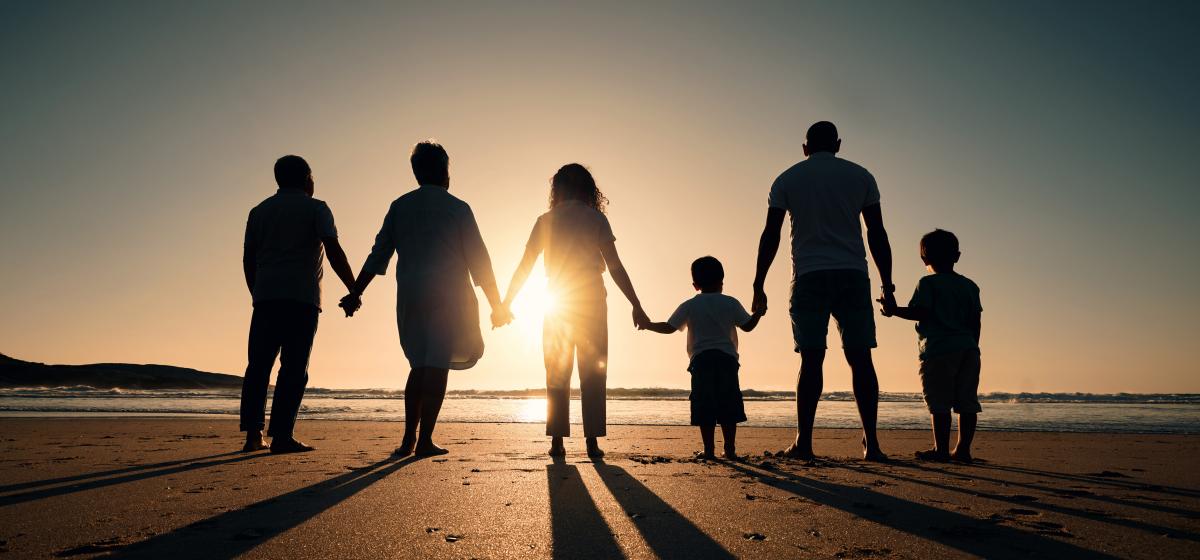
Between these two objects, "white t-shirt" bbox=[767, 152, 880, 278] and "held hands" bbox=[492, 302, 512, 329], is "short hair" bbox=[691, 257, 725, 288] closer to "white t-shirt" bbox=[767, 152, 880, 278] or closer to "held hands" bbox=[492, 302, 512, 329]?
"white t-shirt" bbox=[767, 152, 880, 278]

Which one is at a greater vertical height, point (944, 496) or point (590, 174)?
point (590, 174)

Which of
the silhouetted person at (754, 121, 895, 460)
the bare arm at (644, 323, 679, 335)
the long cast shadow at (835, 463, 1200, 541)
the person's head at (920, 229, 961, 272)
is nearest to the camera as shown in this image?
the long cast shadow at (835, 463, 1200, 541)

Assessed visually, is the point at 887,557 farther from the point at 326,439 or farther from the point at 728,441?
the point at 326,439

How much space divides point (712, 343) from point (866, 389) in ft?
3.89

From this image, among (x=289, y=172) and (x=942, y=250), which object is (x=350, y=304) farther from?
(x=942, y=250)

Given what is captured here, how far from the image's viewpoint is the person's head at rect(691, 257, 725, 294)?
560 centimetres

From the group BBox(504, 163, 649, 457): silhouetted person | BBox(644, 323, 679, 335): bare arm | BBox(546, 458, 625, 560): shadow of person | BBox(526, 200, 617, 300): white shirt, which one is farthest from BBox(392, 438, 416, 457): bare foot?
BBox(644, 323, 679, 335): bare arm

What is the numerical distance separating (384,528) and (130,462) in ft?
11.0

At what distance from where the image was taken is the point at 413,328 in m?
5.05

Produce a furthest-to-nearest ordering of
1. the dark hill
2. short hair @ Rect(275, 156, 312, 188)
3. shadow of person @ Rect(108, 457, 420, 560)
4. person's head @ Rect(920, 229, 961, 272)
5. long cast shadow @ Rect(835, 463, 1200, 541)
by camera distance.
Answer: the dark hill
short hair @ Rect(275, 156, 312, 188)
person's head @ Rect(920, 229, 961, 272)
long cast shadow @ Rect(835, 463, 1200, 541)
shadow of person @ Rect(108, 457, 420, 560)

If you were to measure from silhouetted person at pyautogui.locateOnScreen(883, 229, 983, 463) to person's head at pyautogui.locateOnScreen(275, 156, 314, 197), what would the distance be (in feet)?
15.8

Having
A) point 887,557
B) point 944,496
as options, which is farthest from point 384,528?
point 944,496

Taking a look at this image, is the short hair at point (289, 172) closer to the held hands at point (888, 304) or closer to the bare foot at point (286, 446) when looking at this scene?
the bare foot at point (286, 446)

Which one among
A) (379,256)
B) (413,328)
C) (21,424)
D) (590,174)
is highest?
(590,174)
